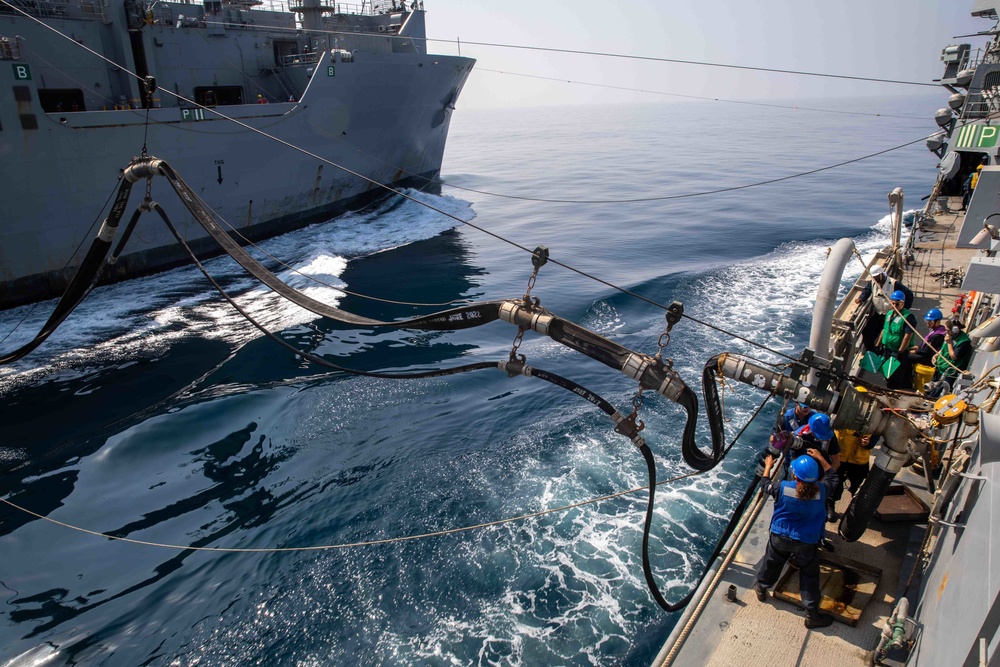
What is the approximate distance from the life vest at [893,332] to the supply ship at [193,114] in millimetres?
12213

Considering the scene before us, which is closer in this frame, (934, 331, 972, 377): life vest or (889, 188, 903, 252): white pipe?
Answer: (934, 331, 972, 377): life vest

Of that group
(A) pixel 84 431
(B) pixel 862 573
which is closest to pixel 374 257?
(A) pixel 84 431

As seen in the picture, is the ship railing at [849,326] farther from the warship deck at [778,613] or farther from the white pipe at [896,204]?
the warship deck at [778,613]

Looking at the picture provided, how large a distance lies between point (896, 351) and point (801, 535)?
4.52 m

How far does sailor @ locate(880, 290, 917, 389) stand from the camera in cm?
788

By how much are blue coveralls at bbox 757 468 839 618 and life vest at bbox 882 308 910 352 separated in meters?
4.01

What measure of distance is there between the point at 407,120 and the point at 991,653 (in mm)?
28103

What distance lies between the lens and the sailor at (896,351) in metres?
7.88

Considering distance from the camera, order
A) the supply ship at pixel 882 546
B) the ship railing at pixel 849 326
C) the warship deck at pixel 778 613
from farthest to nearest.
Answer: the ship railing at pixel 849 326 < the warship deck at pixel 778 613 < the supply ship at pixel 882 546

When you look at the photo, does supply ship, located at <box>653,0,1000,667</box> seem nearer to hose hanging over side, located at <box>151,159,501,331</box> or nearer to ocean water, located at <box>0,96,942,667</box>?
ocean water, located at <box>0,96,942,667</box>

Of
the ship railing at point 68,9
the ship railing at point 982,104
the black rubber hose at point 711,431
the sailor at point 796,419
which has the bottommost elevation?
the sailor at point 796,419

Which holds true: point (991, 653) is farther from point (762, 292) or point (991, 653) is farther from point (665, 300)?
point (762, 292)

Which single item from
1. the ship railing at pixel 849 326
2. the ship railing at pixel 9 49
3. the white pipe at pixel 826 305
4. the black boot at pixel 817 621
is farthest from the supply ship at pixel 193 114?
the black boot at pixel 817 621

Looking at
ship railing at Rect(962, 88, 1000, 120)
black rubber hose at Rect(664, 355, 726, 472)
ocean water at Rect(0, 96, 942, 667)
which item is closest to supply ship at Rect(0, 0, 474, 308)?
ocean water at Rect(0, 96, 942, 667)
